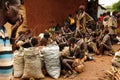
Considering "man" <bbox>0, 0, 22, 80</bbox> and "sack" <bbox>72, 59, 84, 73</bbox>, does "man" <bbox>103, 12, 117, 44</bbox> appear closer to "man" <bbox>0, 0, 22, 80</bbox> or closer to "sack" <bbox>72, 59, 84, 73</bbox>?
"sack" <bbox>72, 59, 84, 73</bbox>

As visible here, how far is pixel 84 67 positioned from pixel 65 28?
522cm

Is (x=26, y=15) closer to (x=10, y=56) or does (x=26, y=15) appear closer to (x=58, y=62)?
(x=58, y=62)

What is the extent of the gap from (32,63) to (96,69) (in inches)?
88.4

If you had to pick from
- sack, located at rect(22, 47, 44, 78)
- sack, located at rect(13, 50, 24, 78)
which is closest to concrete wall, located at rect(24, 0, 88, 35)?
sack, located at rect(13, 50, 24, 78)

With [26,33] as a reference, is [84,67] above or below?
below

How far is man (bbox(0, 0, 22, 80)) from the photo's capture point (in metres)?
2.51

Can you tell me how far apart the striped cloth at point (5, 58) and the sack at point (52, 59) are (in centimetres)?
556

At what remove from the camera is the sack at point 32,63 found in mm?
7836

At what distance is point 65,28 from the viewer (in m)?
14.3

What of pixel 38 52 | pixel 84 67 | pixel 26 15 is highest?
pixel 26 15

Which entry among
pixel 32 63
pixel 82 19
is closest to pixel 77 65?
pixel 32 63

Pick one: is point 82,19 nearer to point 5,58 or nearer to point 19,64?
point 19,64

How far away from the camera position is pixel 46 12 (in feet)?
46.9

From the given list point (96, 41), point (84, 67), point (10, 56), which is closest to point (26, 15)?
point (96, 41)
